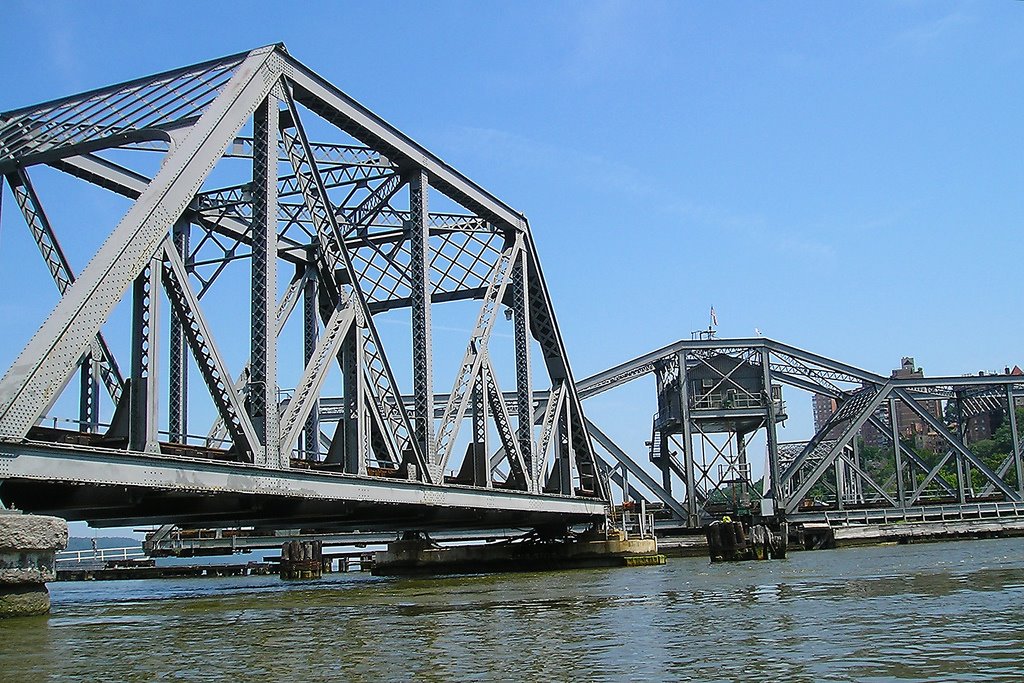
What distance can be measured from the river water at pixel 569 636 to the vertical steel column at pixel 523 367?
1460 cm

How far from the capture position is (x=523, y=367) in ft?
147

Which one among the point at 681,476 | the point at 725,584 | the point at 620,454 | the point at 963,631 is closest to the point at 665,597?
the point at 725,584

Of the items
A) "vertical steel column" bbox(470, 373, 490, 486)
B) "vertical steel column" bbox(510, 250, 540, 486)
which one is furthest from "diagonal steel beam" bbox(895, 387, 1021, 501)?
"vertical steel column" bbox(470, 373, 490, 486)

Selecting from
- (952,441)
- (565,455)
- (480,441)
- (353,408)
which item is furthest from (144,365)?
(952,441)

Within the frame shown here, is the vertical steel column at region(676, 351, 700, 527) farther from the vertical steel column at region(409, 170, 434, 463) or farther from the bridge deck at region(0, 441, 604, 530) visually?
the vertical steel column at region(409, 170, 434, 463)

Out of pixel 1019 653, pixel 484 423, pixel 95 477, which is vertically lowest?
pixel 1019 653

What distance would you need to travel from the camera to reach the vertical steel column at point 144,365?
22.0 metres

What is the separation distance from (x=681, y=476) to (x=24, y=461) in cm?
6666

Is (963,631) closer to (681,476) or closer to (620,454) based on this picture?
(620,454)

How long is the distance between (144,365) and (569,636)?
10.5 meters

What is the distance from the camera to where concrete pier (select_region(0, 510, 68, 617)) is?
1716 centimetres

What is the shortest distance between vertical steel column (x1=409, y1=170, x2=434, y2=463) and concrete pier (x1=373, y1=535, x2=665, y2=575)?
56.1ft

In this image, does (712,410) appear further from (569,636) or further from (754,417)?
(569,636)

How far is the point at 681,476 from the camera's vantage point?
269 ft
